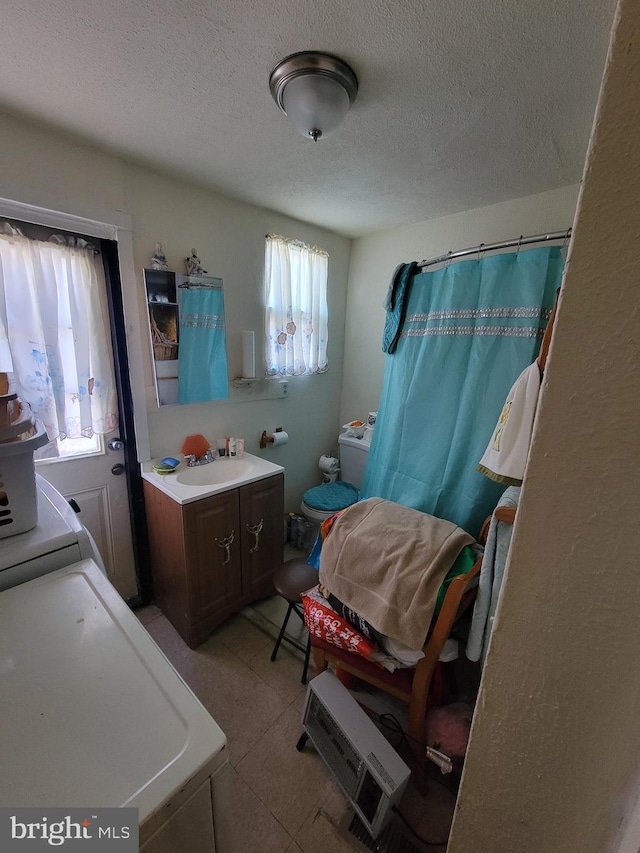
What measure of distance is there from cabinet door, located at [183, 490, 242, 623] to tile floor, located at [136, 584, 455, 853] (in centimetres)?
21

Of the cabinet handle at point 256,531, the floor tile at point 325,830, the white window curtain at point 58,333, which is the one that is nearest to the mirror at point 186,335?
the white window curtain at point 58,333

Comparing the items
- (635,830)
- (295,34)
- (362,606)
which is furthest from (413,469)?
(295,34)

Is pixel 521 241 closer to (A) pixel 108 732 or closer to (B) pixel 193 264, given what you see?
(B) pixel 193 264

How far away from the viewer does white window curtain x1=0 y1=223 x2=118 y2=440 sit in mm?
1296

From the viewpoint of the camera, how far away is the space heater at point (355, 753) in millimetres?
958

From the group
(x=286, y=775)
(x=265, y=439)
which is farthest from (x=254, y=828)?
(x=265, y=439)

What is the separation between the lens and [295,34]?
32.3 inches

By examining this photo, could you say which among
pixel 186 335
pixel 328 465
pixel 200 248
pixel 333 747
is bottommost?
pixel 333 747

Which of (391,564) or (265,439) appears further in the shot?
(265,439)

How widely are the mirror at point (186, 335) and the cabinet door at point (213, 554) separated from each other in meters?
0.61

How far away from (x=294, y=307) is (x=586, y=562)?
2.07 meters

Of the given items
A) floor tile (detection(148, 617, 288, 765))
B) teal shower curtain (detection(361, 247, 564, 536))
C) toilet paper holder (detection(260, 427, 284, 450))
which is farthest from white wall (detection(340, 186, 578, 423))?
floor tile (detection(148, 617, 288, 765))

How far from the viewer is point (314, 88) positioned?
934 mm

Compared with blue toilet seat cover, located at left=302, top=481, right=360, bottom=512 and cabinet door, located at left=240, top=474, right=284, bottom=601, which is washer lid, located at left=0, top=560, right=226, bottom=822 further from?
blue toilet seat cover, located at left=302, top=481, right=360, bottom=512
